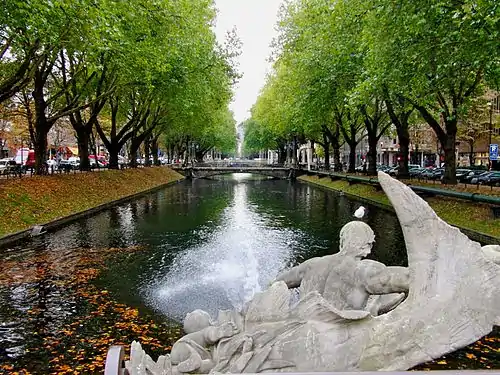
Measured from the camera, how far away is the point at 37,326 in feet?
27.8

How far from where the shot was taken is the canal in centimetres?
784

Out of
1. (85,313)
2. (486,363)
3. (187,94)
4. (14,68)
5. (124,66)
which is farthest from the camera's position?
(187,94)

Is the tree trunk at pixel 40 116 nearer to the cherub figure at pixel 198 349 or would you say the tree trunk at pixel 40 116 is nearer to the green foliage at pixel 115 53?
the green foliage at pixel 115 53

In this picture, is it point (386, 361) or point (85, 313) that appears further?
point (85, 313)

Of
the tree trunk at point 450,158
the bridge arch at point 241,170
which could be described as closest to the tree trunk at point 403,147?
the tree trunk at point 450,158

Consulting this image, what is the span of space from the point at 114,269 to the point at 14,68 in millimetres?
18993

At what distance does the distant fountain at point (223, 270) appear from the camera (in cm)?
1015

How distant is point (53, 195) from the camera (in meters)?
24.2

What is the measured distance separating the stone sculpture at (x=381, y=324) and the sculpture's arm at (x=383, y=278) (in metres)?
0.06

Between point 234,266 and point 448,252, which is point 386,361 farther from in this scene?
point 234,266

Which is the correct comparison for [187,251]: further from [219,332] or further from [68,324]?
[219,332]

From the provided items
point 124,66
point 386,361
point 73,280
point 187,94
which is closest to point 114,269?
point 73,280

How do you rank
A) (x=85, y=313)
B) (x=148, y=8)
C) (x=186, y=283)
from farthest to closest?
(x=148, y=8)
(x=186, y=283)
(x=85, y=313)

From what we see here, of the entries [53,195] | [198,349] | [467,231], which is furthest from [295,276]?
[53,195]
